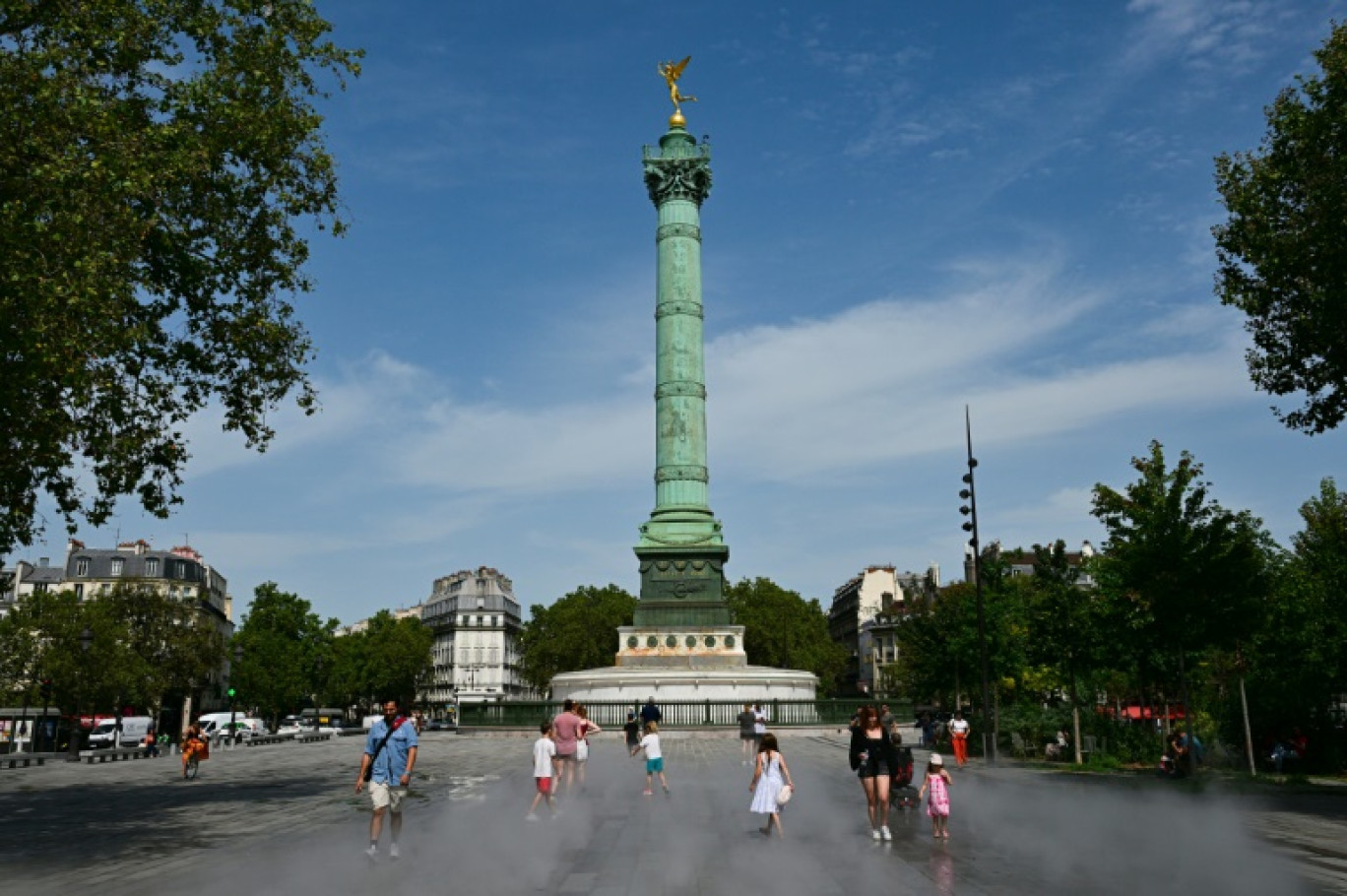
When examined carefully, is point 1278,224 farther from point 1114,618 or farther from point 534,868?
point 534,868

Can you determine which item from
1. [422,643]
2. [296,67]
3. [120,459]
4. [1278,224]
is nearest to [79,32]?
[296,67]

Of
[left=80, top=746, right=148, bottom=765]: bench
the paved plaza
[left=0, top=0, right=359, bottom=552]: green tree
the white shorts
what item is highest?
[left=0, top=0, right=359, bottom=552]: green tree

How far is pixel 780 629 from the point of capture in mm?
85000

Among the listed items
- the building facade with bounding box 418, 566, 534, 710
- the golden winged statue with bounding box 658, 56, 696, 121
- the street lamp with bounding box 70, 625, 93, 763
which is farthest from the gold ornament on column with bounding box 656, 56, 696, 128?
the building facade with bounding box 418, 566, 534, 710

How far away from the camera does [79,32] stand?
50.8 ft

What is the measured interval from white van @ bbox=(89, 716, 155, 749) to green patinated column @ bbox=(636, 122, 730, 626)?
83.5ft

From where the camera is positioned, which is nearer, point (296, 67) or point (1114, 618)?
point (296, 67)

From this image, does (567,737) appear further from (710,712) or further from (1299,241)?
(710,712)

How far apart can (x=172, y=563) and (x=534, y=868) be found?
3413 inches

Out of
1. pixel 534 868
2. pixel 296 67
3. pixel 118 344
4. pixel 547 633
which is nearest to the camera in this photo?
pixel 534 868

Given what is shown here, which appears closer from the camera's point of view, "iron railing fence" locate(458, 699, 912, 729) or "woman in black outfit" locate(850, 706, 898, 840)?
"woman in black outfit" locate(850, 706, 898, 840)

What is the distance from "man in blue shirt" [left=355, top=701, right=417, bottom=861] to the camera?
474 inches

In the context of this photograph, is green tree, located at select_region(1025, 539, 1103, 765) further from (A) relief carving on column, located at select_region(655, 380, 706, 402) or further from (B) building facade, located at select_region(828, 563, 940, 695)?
(B) building facade, located at select_region(828, 563, 940, 695)

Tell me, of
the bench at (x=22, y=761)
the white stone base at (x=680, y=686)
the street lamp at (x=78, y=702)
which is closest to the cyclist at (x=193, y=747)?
the bench at (x=22, y=761)
